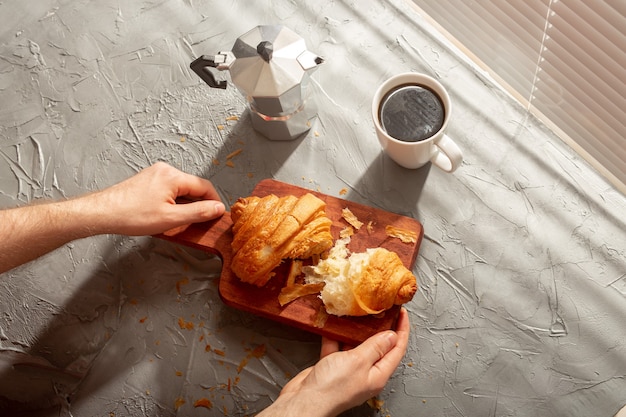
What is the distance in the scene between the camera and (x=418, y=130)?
107 centimetres

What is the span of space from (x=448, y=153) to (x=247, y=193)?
0.44 m

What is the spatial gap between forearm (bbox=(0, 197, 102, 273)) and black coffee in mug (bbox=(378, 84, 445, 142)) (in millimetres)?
588

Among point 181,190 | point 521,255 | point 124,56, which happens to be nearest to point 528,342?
point 521,255

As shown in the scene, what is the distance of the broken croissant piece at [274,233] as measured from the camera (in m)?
1.02

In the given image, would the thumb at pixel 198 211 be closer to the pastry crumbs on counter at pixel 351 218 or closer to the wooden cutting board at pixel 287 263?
the wooden cutting board at pixel 287 263

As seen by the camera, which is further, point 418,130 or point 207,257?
point 207,257

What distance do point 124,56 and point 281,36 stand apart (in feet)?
1.70

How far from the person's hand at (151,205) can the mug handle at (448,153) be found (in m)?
0.44

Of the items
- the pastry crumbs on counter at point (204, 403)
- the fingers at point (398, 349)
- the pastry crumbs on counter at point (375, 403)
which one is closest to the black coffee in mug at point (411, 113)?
the fingers at point (398, 349)

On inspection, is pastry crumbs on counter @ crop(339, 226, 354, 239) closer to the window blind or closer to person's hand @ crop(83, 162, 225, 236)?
person's hand @ crop(83, 162, 225, 236)

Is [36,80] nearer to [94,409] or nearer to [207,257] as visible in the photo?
[207,257]

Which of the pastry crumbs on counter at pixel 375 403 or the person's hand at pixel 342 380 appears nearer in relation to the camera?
the person's hand at pixel 342 380

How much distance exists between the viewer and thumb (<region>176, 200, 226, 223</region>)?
1.09 metres

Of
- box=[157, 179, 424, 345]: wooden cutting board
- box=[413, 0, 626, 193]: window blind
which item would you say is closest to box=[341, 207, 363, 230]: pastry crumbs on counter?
Result: box=[157, 179, 424, 345]: wooden cutting board
